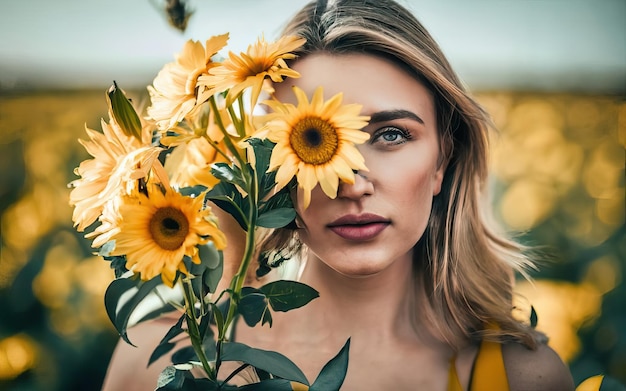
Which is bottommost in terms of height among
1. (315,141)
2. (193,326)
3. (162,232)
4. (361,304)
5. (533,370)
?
(533,370)

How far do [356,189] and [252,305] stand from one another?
256 millimetres

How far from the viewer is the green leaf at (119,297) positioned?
0.93 meters

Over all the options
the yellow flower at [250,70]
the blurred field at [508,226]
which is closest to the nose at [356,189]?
the yellow flower at [250,70]

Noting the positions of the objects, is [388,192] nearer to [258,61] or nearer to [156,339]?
[258,61]

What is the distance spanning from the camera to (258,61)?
99 centimetres

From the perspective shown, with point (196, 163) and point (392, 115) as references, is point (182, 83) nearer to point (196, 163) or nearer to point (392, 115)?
point (196, 163)

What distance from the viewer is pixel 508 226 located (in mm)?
2219

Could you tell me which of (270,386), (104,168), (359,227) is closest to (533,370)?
(359,227)

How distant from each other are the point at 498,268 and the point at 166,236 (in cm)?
93

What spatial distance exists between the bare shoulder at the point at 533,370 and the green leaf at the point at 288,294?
65 centimetres

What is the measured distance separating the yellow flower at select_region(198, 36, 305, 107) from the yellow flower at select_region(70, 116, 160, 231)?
0.12m

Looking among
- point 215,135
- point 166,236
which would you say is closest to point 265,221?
point 166,236

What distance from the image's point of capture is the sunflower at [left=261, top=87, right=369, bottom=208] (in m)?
0.91

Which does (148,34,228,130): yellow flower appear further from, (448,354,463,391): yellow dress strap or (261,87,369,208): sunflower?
(448,354,463,391): yellow dress strap
